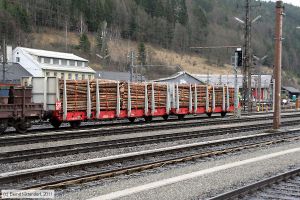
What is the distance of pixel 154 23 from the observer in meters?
142

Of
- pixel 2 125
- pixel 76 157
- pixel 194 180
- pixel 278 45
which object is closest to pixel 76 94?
pixel 2 125

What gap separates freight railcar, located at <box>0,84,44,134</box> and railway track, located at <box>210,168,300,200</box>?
1353cm

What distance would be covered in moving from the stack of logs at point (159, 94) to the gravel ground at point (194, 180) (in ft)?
52.9

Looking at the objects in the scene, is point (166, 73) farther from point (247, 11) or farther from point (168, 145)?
point (168, 145)

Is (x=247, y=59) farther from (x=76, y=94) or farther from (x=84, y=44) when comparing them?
(x=84, y=44)

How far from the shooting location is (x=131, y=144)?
650 inches

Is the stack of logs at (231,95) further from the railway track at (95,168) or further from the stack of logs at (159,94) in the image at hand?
the railway track at (95,168)

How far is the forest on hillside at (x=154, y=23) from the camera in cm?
11738

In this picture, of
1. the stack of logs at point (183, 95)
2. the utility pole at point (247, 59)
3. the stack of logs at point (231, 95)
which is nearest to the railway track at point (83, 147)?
the stack of logs at point (183, 95)

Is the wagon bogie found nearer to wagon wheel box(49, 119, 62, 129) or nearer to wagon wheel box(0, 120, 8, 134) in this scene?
wagon wheel box(49, 119, 62, 129)

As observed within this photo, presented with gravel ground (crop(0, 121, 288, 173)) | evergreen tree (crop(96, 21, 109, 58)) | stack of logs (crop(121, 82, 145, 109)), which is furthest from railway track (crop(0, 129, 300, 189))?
evergreen tree (crop(96, 21, 109, 58))

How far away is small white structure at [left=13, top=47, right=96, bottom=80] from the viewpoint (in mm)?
80938

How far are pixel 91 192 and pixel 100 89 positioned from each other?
1742cm

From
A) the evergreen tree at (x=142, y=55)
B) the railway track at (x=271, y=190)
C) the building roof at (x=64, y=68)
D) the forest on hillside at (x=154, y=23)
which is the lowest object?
the railway track at (x=271, y=190)
